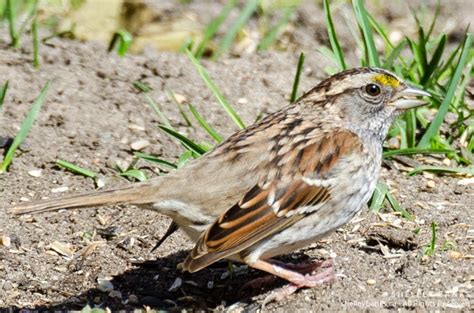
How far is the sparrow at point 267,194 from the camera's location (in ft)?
15.3

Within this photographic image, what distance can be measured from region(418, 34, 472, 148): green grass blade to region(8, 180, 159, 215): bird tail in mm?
1705

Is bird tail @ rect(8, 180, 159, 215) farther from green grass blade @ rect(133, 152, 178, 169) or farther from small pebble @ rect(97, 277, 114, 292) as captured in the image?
green grass blade @ rect(133, 152, 178, 169)

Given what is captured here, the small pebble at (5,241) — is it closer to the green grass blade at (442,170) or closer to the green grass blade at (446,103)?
the green grass blade at (442,170)

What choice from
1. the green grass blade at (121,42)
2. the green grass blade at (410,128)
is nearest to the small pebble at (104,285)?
the green grass blade at (410,128)

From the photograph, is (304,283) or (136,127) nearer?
(304,283)

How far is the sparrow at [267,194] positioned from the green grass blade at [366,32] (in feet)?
3.35

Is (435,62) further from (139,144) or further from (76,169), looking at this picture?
A: (76,169)

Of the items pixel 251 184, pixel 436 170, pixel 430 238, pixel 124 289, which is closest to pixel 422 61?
pixel 436 170

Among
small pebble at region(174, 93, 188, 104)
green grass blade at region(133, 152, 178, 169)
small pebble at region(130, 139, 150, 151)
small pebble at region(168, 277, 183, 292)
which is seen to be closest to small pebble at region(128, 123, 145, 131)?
small pebble at region(130, 139, 150, 151)

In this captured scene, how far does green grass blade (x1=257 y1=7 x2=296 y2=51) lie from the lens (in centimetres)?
727

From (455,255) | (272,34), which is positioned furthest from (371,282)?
(272,34)

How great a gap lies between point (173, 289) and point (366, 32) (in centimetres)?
188

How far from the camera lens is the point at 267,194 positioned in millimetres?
4746

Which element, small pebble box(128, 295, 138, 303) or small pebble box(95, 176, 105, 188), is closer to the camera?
small pebble box(128, 295, 138, 303)
